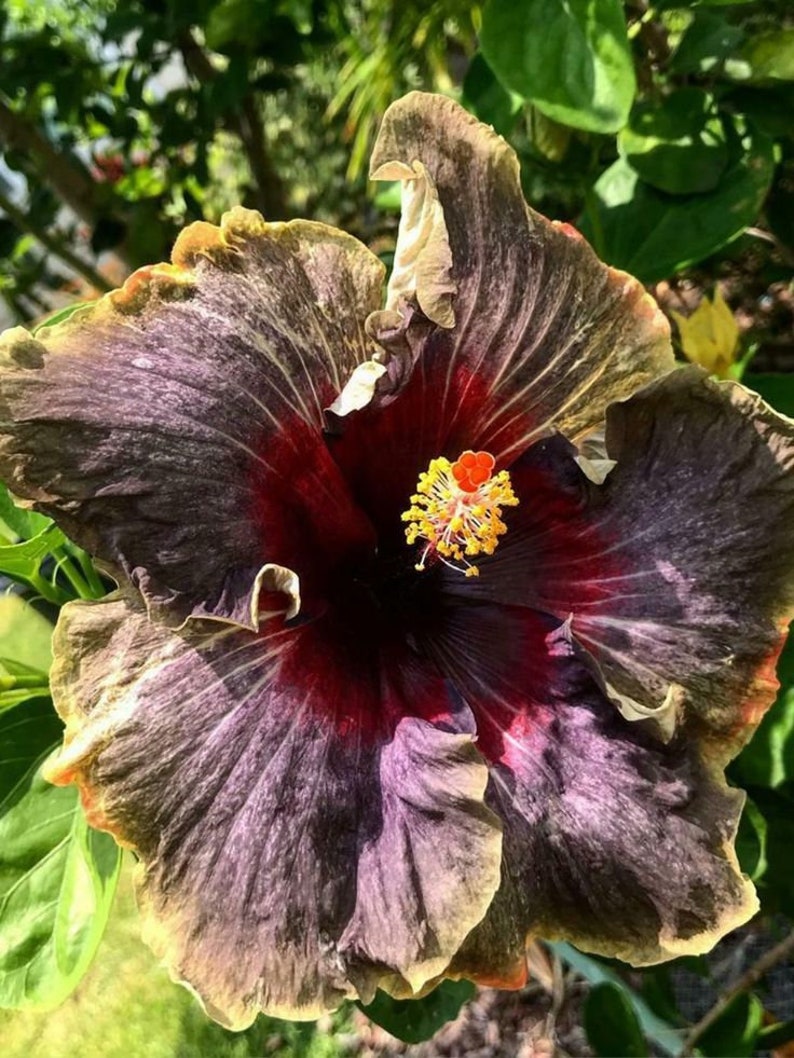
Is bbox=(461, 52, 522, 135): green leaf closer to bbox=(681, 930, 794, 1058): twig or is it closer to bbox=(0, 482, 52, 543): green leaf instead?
bbox=(0, 482, 52, 543): green leaf

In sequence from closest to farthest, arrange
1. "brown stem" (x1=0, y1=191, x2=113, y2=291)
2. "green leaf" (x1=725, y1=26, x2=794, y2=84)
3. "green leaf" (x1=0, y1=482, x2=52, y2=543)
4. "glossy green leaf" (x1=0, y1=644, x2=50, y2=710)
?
1. "green leaf" (x1=0, y1=482, x2=52, y2=543)
2. "glossy green leaf" (x1=0, y1=644, x2=50, y2=710)
3. "green leaf" (x1=725, y1=26, x2=794, y2=84)
4. "brown stem" (x1=0, y1=191, x2=113, y2=291)

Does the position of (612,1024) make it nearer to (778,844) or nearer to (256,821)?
(778,844)

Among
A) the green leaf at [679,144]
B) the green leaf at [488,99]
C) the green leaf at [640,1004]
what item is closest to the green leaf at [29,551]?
the green leaf at [488,99]

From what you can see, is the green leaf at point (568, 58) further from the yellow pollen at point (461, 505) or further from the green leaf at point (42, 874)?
the green leaf at point (42, 874)

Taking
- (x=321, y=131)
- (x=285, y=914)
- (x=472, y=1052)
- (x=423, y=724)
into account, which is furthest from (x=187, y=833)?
(x=321, y=131)

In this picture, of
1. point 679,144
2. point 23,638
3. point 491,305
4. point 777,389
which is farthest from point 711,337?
point 23,638

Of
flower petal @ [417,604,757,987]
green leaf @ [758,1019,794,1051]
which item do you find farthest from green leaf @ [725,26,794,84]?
green leaf @ [758,1019,794,1051]
